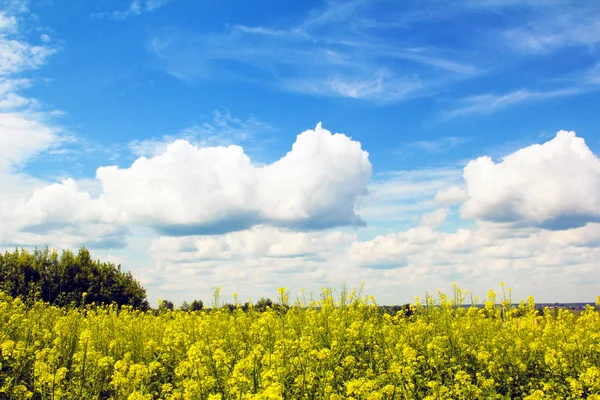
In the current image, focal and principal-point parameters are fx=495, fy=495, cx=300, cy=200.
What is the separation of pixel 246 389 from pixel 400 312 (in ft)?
18.2

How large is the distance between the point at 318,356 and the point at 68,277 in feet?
90.6

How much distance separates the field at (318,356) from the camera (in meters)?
6.11

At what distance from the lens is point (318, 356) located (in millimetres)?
6203

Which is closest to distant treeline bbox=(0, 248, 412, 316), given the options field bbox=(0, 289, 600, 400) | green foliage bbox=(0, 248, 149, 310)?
green foliage bbox=(0, 248, 149, 310)

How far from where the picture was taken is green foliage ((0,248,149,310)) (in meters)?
28.2

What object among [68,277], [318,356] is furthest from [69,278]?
[318,356]

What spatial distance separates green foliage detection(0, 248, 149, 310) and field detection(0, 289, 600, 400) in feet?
60.6

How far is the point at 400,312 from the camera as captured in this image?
10625 mm

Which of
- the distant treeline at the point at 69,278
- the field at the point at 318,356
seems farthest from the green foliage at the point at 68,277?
the field at the point at 318,356

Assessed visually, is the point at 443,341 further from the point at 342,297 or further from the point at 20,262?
the point at 20,262

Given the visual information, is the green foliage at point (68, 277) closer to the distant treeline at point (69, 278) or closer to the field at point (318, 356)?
the distant treeline at point (69, 278)

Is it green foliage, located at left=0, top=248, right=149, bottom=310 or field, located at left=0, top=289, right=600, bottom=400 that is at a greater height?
green foliage, located at left=0, top=248, right=149, bottom=310

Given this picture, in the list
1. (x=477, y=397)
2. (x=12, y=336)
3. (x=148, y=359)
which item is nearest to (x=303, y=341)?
(x=477, y=397)

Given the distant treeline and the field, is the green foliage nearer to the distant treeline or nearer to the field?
the distant treeline
